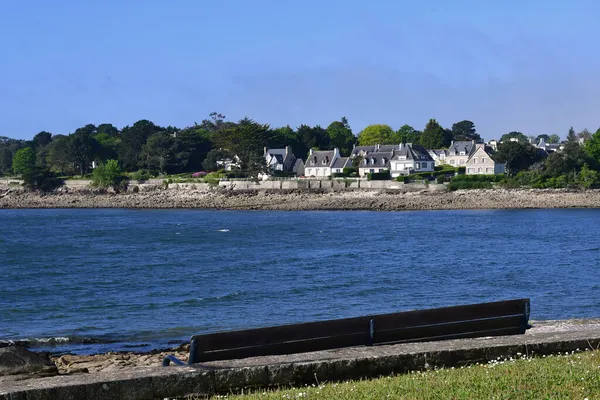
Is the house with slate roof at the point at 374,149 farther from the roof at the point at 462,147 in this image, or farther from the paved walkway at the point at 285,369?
the paved walkway at the point at 285,369

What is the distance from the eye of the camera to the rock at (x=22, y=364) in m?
9.62

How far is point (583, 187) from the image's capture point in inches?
3036

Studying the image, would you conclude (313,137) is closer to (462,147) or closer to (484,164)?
(462,147)

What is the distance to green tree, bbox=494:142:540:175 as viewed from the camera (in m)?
87.0

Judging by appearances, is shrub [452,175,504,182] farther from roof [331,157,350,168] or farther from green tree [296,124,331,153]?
green tree [296,124,331,153]

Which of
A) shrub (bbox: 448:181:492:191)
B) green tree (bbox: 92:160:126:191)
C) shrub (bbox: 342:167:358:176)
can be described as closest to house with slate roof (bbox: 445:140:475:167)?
shrub (bbox: 342:167:358:176)

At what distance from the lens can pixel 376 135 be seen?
13900cm

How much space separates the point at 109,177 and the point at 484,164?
4503 cm

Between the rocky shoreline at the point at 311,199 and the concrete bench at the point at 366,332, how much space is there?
207 feet

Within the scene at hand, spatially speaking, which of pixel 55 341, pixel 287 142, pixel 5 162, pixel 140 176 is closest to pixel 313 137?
pixel 287 142

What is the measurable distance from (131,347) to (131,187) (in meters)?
81.7

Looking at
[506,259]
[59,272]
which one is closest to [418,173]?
[506,259]

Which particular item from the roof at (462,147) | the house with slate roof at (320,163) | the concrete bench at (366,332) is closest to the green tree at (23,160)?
the house with slate roof at (320,163)

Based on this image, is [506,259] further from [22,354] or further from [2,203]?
[2,203]
